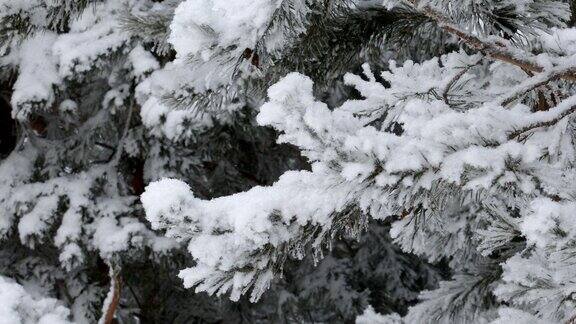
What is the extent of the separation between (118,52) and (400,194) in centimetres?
351

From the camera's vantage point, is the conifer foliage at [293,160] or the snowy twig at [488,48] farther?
the snowy twig at [488,48]

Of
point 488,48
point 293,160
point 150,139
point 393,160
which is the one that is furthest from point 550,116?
point 293,160

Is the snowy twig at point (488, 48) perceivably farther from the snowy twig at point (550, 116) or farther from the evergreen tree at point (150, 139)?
the evergreen tree at point (150, 139)

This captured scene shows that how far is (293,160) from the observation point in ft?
21.2

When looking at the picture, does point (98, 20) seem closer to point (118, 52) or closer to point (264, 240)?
point (118, 52)

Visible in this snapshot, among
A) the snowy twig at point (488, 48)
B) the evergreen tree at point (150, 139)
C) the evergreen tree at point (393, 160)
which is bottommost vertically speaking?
the evergreen tree at point (150, 139)

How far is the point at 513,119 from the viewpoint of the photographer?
44.4 inches

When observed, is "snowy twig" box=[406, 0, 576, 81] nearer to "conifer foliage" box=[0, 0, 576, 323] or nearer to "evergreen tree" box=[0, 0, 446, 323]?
"conifer foliage" box=[0, 0, 576, 323]

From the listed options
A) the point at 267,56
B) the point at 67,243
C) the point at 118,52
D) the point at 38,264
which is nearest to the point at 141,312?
the point at 38,264

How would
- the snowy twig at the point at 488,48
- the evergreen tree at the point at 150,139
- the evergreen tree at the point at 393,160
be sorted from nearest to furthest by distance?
1. the evergreen tree at the point at 393,160
2. the snowy twig at the point at 488,48
3. the evergreen tree at the point at 150,139

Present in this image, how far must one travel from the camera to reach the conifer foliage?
109 centimetres

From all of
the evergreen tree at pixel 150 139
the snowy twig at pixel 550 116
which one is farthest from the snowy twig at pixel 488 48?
the evergreen tree at pixel 150 139

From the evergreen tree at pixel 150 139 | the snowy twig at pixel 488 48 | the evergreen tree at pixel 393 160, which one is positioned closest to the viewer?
the evergreen tree at pixel 393 160

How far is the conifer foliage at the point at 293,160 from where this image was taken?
1092 millimetres
